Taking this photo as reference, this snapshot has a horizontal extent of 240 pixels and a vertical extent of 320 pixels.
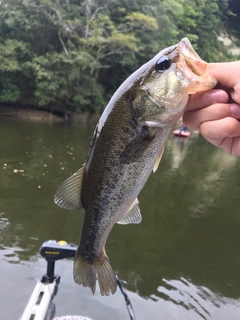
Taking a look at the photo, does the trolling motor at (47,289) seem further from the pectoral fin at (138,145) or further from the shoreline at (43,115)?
the shoreline at (43,115)

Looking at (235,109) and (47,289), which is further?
(47,289)

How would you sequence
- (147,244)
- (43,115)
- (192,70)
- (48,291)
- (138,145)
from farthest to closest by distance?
(43,115), (147,244), (48,291), (138,145), (192,70)

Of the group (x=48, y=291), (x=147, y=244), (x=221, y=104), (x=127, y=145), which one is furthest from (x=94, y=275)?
Result: (x=147, y=244)

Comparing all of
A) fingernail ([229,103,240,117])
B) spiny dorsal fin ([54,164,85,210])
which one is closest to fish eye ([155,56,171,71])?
fingernail ([229,103,240,117])

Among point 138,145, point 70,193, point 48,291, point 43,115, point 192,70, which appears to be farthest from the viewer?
point 43,115

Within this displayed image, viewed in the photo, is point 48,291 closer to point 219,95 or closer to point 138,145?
point 138,145

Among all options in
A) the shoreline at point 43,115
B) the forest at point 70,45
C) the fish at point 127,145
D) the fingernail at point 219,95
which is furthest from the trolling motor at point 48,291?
the forest at point 70,45
